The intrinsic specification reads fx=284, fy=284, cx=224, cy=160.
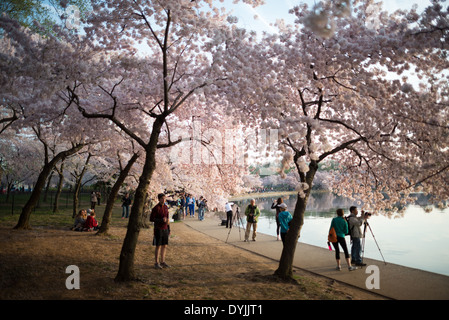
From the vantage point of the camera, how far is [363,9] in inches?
266

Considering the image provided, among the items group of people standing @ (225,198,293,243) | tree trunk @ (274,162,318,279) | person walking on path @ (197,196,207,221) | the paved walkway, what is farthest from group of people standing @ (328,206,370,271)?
person walking on path @ (197,196,207,221)

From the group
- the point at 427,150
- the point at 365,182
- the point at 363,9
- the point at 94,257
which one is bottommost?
the point at 94,257

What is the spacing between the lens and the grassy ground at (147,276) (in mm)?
5574

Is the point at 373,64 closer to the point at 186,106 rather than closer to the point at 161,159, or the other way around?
the point at 186,106

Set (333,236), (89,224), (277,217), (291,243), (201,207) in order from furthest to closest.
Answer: (201,207)
(277,217)
(89,224)
(333,236)
(291,243)

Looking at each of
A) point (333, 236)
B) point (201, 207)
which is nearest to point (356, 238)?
point (333, 236)

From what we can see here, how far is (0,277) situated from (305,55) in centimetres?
830

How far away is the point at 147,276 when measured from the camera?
6.78 meters

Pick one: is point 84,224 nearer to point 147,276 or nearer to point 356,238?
point 147,276

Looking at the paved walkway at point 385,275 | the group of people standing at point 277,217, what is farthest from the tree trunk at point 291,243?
the paved walkway at point 385,275

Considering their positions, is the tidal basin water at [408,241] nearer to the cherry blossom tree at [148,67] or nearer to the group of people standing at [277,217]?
the group of people standing at [277,217]

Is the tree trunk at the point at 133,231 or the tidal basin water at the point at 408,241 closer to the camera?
the tree trunk at the point at 133,231
